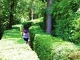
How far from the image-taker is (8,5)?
77.8ft

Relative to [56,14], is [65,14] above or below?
above

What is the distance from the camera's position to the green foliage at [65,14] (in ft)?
61.1

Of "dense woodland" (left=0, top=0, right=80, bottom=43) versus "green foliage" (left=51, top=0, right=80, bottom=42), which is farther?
"green foliage" (left=51, top=0, right=80, bottom=42)

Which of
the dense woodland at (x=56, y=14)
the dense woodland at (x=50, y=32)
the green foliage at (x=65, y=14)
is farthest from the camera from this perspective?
the green foliage at (x=65, y=14)

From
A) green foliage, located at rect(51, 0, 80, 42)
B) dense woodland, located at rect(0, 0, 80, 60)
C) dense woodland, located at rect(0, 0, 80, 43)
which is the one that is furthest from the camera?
green foliage, located at rect(51, 0, 80, 42)

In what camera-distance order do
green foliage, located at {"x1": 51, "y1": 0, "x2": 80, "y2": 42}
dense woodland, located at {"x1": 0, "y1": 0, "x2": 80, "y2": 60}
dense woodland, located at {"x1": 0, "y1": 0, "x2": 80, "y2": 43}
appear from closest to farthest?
dense woodland, located at {"x1": 0, "y1": 0, "x2": 80, "y2": 60} → dense woodland, located at {"x1": 0, "y1": 0, "x2": 80, "y2": 43} → green foliage, located at {"x1": 51, "y1": 0, "x2": 80, "y2": 42}

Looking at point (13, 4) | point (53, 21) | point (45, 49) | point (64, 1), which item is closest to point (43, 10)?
point (53, 21)

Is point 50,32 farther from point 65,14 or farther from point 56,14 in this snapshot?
point 65,14

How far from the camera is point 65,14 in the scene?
19281mm

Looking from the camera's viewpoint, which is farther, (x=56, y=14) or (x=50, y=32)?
(x=50, y=32)

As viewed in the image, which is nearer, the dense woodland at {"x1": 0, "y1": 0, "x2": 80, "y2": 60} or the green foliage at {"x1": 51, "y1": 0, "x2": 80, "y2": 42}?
the dense woodland at {"x1": 0, "y1": 0, "x2": 80, "y2": 60}

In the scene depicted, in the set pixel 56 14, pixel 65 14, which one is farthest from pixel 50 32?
pixel 65 14

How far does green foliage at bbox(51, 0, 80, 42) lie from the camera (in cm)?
1862

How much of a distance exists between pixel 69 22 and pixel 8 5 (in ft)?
25.0
